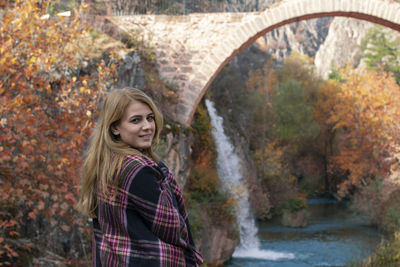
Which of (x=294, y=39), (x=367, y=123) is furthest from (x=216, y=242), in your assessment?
(x=294, y=39)

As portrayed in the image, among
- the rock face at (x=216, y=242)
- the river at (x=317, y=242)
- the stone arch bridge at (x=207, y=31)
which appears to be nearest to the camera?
the stone arch bridge at (x=207, y=31)

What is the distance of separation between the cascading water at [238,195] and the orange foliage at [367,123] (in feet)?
18.0

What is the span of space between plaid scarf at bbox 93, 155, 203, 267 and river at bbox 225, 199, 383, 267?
24.7 feet

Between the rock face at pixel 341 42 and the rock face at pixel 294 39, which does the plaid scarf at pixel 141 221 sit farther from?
the rock face at pixel 294 39

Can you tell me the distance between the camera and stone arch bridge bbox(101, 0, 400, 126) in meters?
7.93

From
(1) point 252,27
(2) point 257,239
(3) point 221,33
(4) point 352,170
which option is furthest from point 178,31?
(4) point 352,170

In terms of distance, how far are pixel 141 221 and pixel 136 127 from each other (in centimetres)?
35

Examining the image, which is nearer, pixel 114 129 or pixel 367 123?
pixel 114 129

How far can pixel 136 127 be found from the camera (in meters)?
1.71

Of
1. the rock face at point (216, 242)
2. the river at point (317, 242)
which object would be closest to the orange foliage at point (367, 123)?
the river at point (317, 242)

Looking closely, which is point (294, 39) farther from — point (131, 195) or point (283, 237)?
point (131, 195)

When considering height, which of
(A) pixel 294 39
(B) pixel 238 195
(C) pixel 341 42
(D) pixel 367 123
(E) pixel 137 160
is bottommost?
(B) pixel 238 195

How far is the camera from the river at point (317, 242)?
1023 centimetres

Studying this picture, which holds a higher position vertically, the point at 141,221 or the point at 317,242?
the point at 141,221
